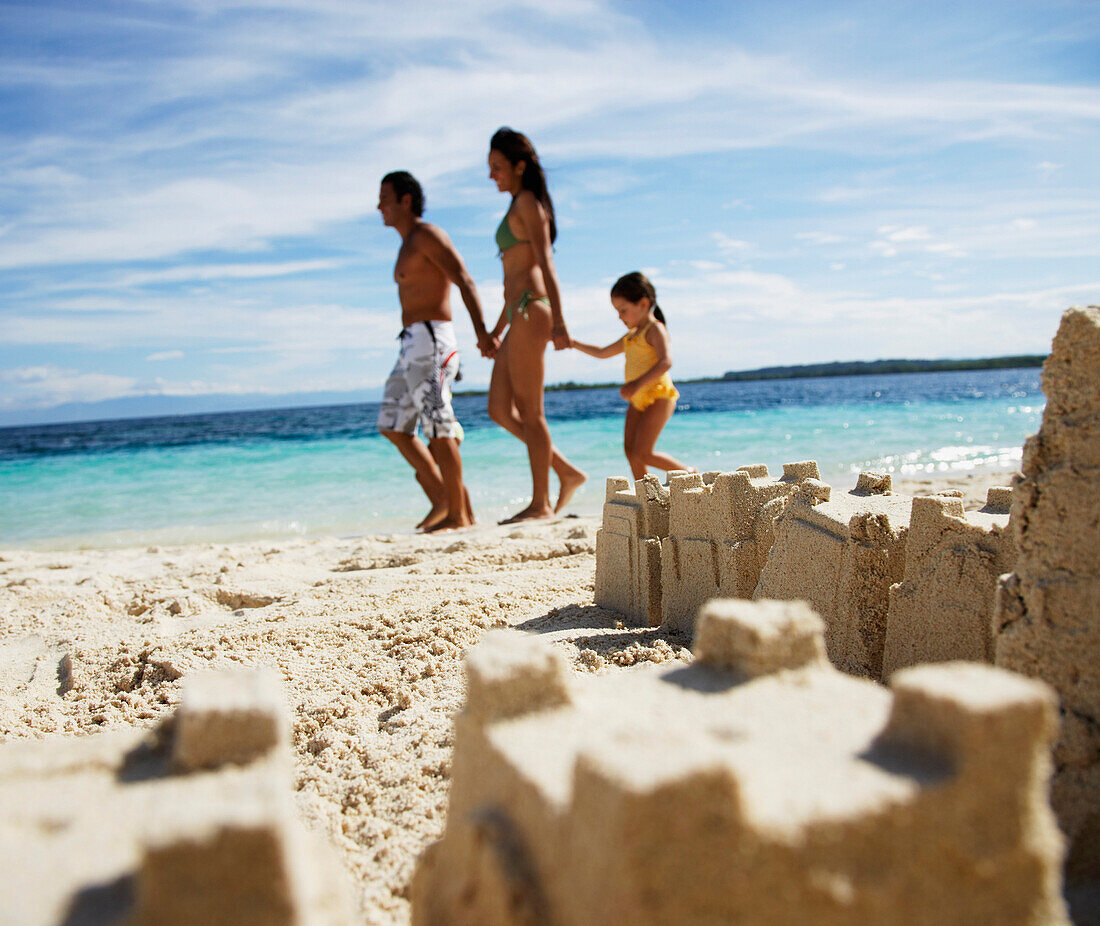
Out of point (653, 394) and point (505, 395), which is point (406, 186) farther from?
point (653, 394)

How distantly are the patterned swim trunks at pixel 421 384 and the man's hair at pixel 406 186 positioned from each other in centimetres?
81

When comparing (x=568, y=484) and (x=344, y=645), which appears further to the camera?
(x=568, y=484)

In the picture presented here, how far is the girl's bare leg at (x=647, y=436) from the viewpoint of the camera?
5.12 metres

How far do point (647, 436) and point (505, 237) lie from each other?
1.55 metres

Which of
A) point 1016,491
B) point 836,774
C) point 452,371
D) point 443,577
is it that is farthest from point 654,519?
point 452,371

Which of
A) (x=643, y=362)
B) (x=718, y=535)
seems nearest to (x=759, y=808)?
(x=718, y=535)

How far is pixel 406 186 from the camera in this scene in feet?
18.1

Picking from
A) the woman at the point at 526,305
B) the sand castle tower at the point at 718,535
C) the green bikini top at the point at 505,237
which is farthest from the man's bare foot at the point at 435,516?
the sand castle tower at the point at 718,535

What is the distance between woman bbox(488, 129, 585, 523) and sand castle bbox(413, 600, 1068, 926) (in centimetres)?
425

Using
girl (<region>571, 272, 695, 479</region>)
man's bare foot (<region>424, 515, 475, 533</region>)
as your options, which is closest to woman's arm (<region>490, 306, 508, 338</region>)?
girl (<region>571, 272, 695, 479</region>)

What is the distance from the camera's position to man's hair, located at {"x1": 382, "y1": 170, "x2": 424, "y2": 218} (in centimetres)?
547

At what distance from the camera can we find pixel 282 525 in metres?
7.32

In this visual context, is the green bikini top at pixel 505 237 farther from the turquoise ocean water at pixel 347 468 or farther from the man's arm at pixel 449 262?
the turquoise ocean water at pixel 347 468

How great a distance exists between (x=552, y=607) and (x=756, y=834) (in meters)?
2.44
